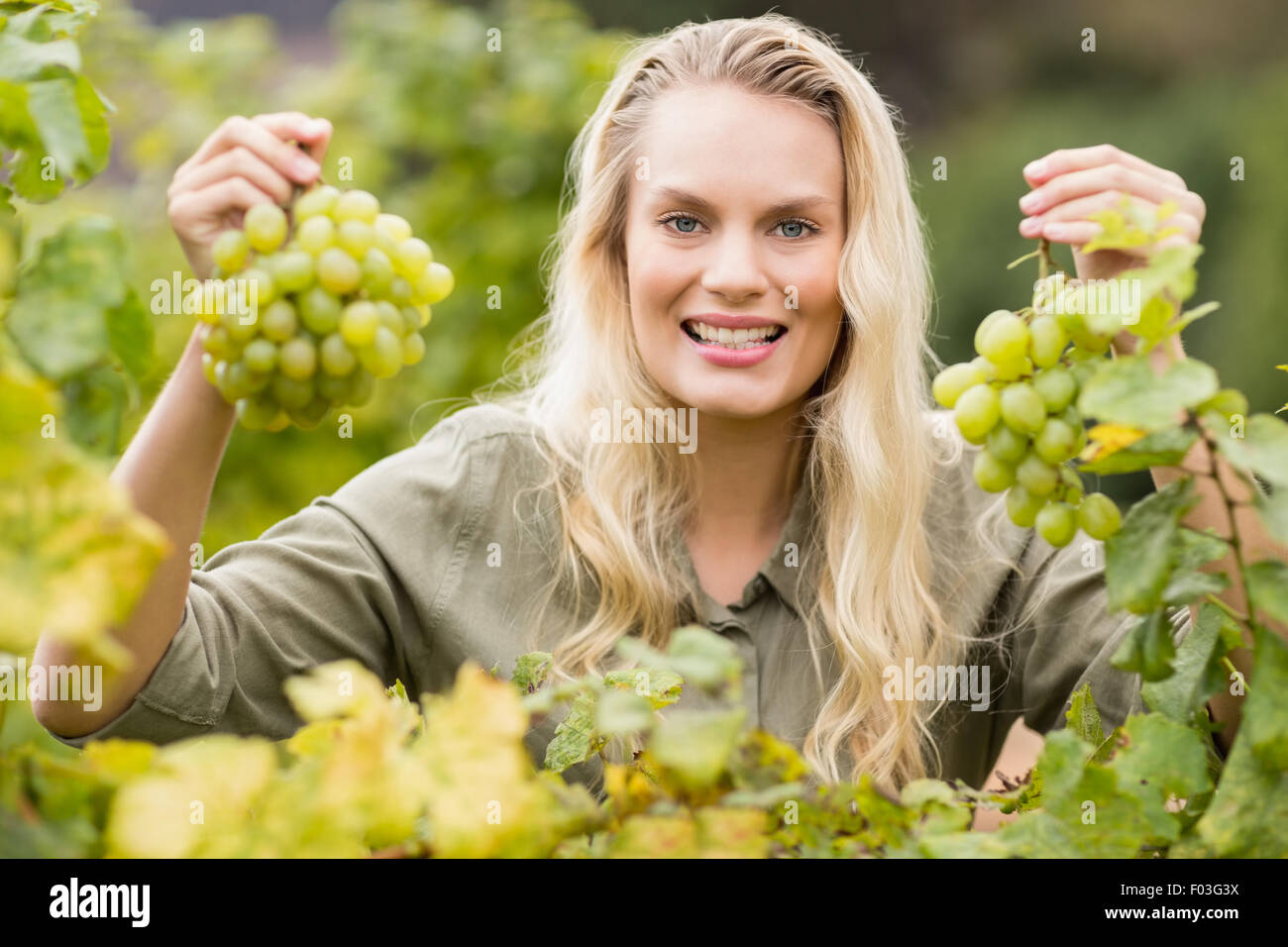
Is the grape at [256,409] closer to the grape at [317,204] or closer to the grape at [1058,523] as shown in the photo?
the grape at [317,204]

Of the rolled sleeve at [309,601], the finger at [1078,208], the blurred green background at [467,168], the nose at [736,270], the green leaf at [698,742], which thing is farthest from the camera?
the blurred green background at [467,168]

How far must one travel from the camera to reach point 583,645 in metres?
1.50

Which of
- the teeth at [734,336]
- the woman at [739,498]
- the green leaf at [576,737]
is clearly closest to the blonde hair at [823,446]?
the woman at [739,498]

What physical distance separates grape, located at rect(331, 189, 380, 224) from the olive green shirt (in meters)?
0.57

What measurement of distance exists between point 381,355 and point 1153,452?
458mm

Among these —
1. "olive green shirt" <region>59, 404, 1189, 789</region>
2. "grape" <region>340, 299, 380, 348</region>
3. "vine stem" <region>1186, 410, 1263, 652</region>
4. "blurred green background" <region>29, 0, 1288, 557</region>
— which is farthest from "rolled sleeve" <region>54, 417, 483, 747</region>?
"vine stem" <region>1186, 410, 1263, 652</region>

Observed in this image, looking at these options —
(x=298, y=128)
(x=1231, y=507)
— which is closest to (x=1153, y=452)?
(x=1231, y=507)

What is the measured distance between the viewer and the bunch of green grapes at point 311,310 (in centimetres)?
78

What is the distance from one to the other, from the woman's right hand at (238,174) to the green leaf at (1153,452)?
1.82 feet

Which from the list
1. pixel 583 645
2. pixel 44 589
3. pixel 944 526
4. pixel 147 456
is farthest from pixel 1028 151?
pixel 44 589

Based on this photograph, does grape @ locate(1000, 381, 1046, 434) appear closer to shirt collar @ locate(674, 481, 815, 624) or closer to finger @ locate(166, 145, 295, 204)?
finger @ locate(166, 145, 295, 204)

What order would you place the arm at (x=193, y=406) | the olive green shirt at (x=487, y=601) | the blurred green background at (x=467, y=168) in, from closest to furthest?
the arm at (x=193, y=406)
the olive green shirt at (x=487, y=601)
the blurred green background at (x=467, y=168)

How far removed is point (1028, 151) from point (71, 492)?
6124 mm
